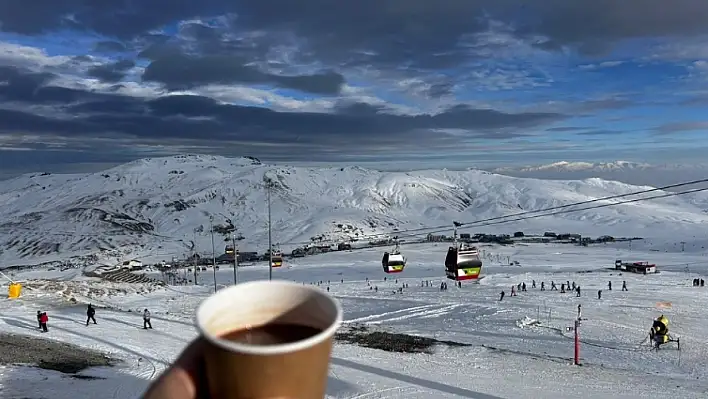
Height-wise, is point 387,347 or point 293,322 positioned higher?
point 293,322

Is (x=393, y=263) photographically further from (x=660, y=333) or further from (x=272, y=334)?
(x=272, y=334)

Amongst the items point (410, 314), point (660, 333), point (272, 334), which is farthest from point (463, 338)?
point (272, 334)

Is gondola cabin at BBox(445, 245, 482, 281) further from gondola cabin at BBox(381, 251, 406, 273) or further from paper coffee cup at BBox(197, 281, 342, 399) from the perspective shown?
paper coffee cup at BBox(197, 281, 342, 399)

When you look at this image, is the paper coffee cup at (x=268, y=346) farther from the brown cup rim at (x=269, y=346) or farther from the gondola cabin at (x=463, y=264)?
the gondola cabin at (x=463, y=264)

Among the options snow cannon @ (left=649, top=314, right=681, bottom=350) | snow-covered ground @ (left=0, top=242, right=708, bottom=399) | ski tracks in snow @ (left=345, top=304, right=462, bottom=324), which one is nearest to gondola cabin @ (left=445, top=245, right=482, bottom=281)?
snow-covered ground @ (left=0, top=242, right=708, bottom=399)

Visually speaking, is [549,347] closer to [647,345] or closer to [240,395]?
[647,345]

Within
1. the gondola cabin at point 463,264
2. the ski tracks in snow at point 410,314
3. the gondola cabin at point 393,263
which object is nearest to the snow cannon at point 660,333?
the gondola cabin at point 463,264

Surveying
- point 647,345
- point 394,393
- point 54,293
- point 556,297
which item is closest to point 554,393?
point 394,393

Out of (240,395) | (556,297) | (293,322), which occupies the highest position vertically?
(293,322)
